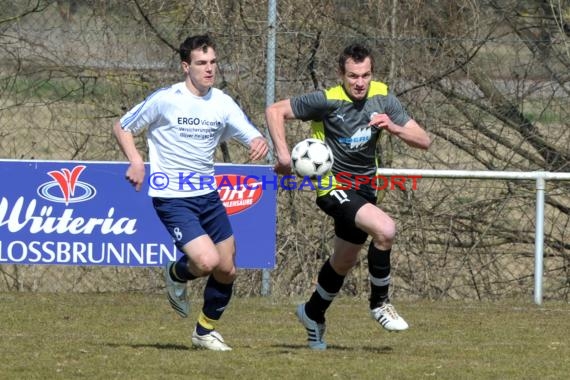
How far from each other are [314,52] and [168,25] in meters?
1.45

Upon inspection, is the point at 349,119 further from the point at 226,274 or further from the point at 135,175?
the point at 135,175

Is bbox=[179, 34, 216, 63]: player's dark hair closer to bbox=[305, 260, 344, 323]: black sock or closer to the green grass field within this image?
bbox=[305, 260, 344, 323]: black sock

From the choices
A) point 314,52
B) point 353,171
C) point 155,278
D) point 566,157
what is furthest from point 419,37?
point 353,171

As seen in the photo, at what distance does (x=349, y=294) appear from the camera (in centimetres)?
1081

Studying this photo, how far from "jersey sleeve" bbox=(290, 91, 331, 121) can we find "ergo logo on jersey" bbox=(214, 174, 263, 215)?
2.78 metres

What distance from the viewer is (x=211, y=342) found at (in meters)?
7.05

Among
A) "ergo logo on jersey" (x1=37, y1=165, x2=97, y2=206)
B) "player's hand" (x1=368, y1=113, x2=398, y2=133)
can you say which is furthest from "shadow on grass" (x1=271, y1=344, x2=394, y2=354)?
"ergo logo on jersey" (x1=37, y1=165, x2=97, y2=206)

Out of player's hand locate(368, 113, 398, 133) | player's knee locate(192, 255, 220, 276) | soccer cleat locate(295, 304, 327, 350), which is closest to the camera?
player's hand locate(368, 113, 398, 133)

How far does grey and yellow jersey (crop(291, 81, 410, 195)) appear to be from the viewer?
279 inches

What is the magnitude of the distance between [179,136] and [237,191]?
294 centimetres

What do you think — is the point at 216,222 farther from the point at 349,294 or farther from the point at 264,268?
the point at 349,294

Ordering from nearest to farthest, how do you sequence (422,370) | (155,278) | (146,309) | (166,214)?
1. (422,370)
2. (166,214)
3. (146,309)
4. (155,278)

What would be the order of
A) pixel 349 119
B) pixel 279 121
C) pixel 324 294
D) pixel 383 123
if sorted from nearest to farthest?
pixel 383 123
pixel 349 119
pixel 279 121
pixel 324 294

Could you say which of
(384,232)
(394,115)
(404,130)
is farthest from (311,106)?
(384,232)
